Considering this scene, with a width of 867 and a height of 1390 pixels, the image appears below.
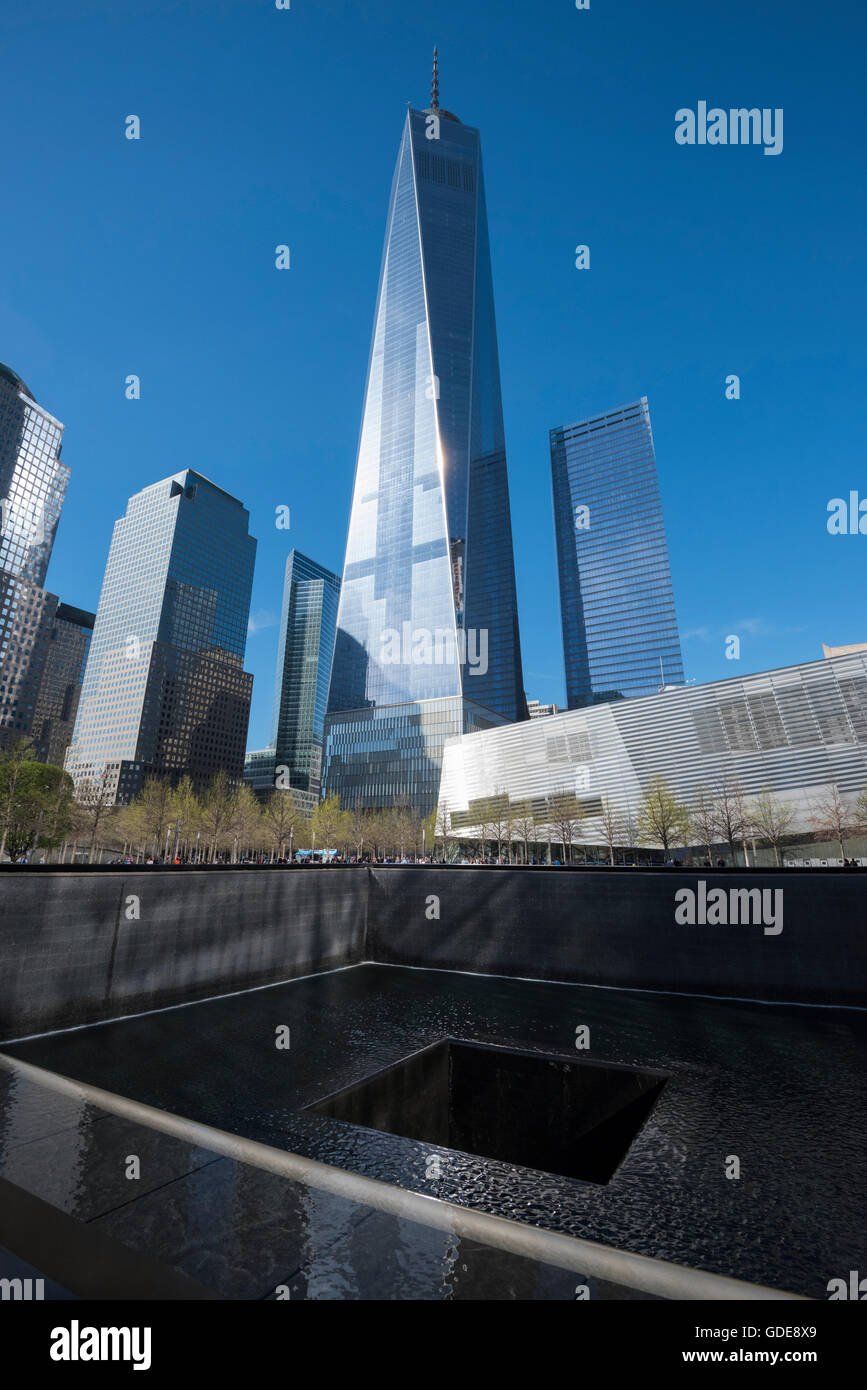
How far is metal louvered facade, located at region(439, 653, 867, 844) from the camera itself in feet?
213

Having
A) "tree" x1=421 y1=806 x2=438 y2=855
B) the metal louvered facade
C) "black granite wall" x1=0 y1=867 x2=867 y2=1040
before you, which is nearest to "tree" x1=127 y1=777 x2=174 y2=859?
"tree" x1=421 y1=806 x2=438 y2=855

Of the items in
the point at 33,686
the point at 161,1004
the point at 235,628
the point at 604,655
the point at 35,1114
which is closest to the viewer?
the point at 35,1114

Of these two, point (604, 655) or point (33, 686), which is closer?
point (33, 686)

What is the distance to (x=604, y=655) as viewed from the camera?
524ft

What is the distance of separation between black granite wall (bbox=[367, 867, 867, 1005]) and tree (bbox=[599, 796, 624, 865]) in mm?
52024

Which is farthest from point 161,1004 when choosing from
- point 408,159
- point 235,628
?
point 408,159

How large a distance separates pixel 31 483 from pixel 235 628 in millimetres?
63773

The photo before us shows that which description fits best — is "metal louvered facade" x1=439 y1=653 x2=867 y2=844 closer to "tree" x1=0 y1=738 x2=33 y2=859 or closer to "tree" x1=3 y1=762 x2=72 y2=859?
"tree" x1=3 y1=762 x2=72 y2=859

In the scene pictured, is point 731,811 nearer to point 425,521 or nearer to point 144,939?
point 144,939

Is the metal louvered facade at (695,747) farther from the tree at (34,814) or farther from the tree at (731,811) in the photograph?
the tree at (34,814)

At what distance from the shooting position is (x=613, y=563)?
16525 cm

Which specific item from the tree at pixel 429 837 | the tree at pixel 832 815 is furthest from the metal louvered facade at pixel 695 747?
the tree at pixel 429 837

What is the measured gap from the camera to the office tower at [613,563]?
15288cm
